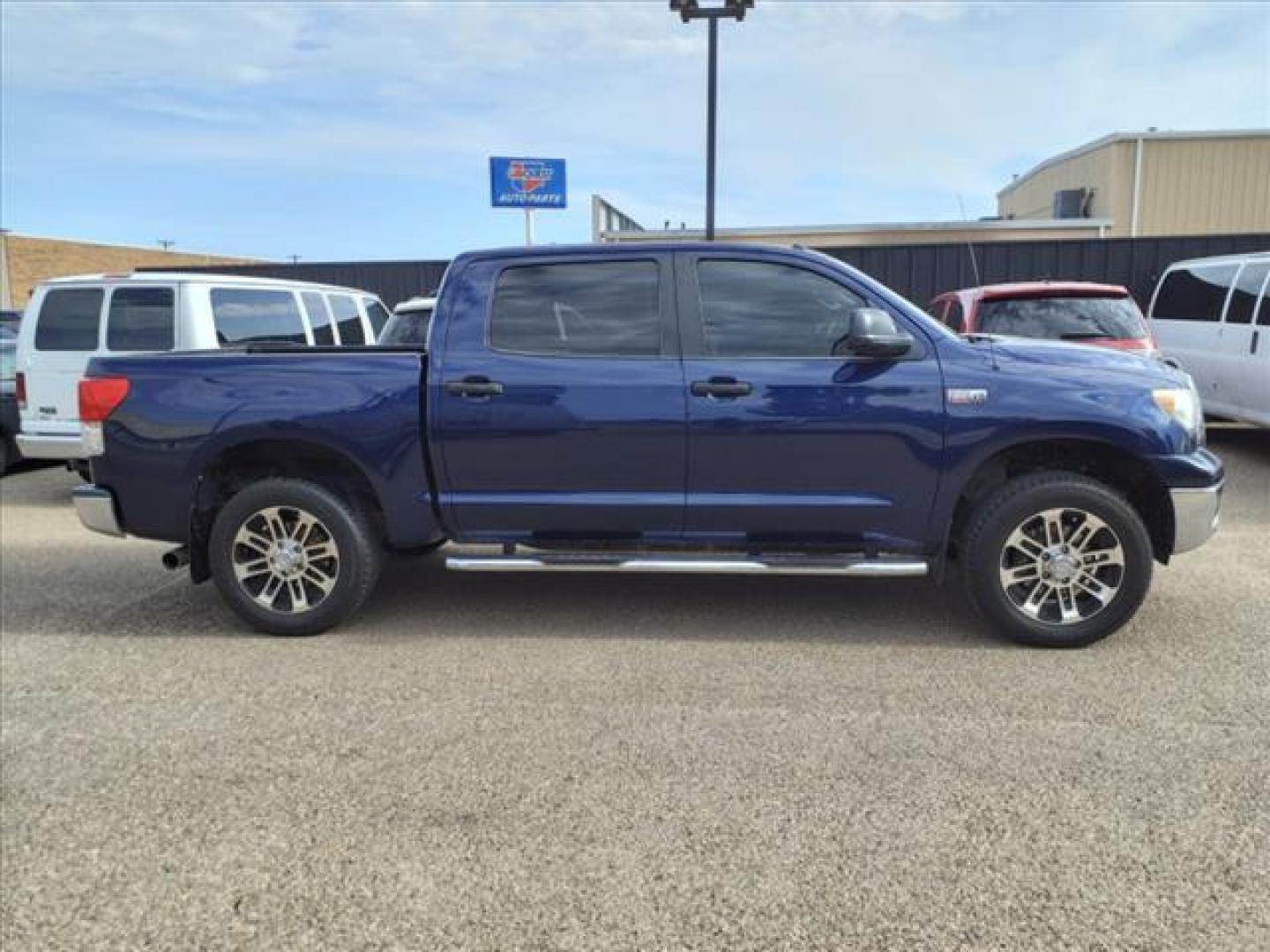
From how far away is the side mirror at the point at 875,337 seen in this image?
432 cm

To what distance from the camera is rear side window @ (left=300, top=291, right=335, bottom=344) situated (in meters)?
9.41

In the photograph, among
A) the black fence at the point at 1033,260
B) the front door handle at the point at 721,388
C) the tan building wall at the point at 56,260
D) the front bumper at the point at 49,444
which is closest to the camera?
the front door handle at the point at 721,388

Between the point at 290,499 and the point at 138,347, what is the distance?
14.6 ft

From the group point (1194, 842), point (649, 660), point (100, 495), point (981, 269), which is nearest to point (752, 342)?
point (649, 660)

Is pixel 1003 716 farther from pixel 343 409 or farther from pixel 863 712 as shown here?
pixel 343 409

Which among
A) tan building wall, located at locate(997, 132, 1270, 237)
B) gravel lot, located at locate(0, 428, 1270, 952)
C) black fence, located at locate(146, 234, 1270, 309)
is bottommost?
gravel lot, located at locate(0, 428, 1270, 952)

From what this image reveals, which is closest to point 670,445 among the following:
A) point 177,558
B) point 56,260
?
point 177,558

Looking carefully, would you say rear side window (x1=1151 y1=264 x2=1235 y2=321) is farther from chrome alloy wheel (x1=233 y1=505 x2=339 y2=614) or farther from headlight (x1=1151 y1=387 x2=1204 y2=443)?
chrome alloy wheel (x1=233 y1=505 x2=339 y2=614)

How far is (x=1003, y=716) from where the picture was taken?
3.79 meters

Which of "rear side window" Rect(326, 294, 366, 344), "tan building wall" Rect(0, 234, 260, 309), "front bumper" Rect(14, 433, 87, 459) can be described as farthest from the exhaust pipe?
"tan building wall" Rect(0, 234, 260, 309)

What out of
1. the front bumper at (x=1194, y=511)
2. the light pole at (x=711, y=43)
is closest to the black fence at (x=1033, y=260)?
the light pole at (x=711, y=43)

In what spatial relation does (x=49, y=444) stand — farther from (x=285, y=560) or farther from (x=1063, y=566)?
(x=1063, y=566)

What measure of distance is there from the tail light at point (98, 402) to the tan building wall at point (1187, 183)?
1873 centimetres

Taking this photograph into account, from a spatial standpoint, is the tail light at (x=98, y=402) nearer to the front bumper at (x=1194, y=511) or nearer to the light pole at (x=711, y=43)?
the front bumper at (x=1194, y=511)
